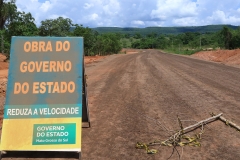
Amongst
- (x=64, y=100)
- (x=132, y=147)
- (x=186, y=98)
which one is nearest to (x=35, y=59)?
(x=64, y=100)

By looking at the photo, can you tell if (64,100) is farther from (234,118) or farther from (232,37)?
(232,37)

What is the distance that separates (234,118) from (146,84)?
17.3ft

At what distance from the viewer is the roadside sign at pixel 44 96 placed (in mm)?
4516

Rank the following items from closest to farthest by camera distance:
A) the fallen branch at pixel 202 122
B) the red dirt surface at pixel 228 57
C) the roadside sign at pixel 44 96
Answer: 1. the roadside sign at pixel 44 96
2. the fallen branch at pixel 202 122
3. the red dirt surface at pixel 228 57

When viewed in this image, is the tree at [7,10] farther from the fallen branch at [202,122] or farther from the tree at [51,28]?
the fallen branch at [202,122]

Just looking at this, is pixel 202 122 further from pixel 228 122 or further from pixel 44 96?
pixel 44 96

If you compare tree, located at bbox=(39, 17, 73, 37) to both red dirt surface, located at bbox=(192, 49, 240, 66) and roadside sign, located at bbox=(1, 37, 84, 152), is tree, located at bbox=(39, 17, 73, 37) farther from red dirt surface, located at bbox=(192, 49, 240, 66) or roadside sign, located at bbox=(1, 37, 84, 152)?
roadside sign, located at bbox=(1, 37, 84, 152)

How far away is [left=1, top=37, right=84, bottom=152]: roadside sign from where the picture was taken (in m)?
4.52

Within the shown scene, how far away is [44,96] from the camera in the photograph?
186 inches

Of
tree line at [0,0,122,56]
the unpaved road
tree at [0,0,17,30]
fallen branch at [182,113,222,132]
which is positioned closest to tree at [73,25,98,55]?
tree line at [0,0,122,56]

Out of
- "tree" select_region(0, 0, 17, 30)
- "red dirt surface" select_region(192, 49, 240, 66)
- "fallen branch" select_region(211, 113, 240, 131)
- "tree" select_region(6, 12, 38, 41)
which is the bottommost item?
"fallen branch" select_region(211, 113, 240, 131)

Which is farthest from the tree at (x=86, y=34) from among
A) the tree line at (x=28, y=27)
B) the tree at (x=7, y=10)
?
the tree at (x=7, y=10)

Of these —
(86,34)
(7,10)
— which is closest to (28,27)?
(7,10)

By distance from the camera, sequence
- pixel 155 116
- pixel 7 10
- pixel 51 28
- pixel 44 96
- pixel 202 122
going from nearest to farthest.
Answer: pixel 44 96 → pixel 202 122 → pixel 155 116 → pixel 51 28 → pixel 7 10
